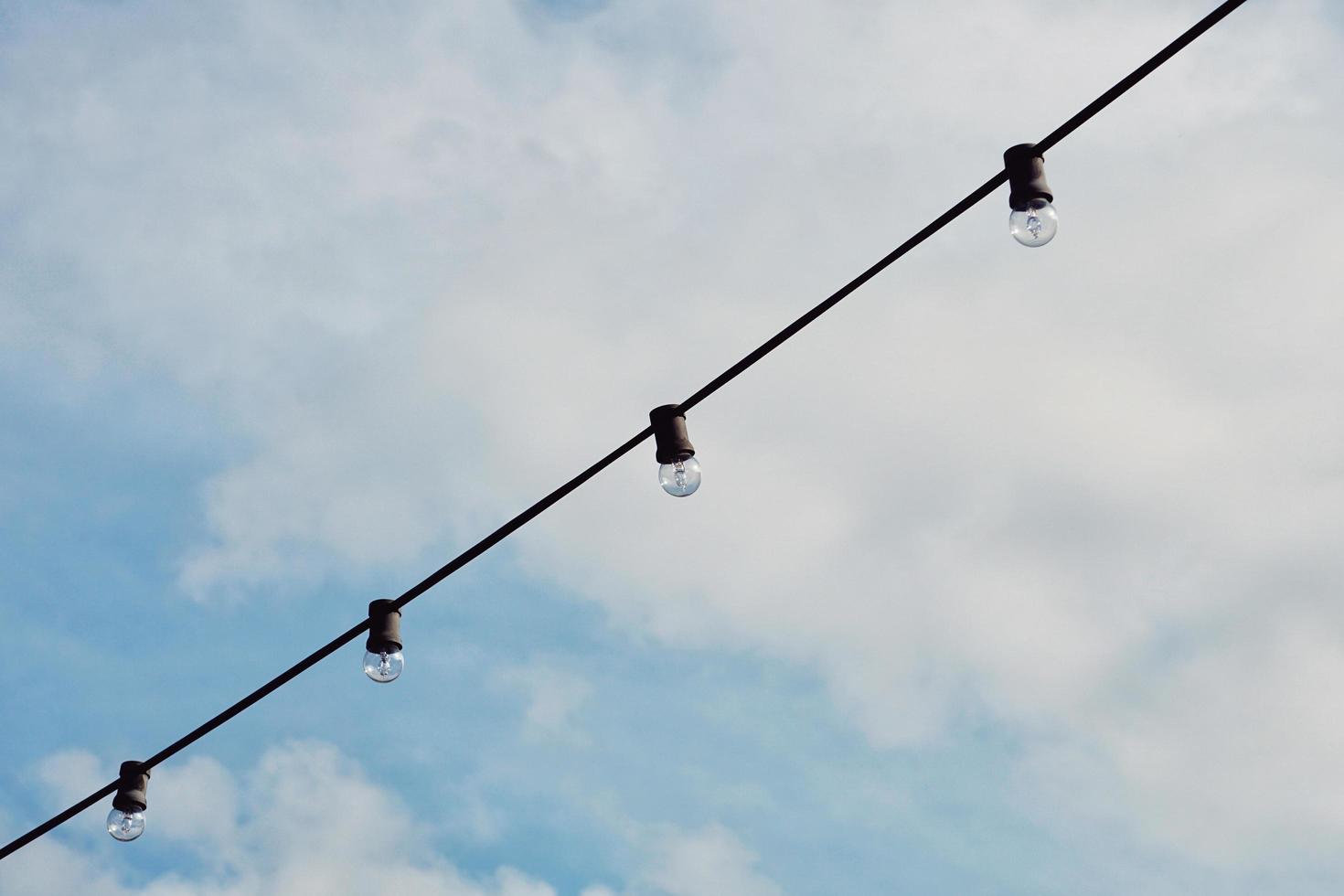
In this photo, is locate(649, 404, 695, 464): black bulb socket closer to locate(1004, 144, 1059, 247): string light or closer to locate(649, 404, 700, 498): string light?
locate(649, 404, 700, 498): string light

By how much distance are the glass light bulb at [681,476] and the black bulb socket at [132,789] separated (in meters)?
3.11

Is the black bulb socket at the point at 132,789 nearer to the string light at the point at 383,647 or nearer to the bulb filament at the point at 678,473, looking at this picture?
the string light at the point at 383,647

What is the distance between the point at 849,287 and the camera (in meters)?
5.76

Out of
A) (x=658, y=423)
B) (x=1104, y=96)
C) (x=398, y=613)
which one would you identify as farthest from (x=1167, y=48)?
(x=398, y=613)

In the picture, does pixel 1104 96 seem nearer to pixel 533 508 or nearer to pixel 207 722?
pixel 533 508

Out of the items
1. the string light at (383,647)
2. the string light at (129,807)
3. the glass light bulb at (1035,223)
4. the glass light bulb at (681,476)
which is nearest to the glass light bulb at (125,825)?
the string light at (129,807)

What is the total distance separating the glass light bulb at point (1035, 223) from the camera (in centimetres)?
571

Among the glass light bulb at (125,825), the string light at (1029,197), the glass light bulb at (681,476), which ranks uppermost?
the string light at (1029,197)

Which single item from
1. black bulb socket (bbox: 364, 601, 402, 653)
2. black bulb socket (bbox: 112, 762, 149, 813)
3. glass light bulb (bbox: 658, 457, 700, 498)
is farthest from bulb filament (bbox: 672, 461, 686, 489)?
black bulb socket (bbox: 112, 762, 149, 813)

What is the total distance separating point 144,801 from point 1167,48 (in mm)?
5620

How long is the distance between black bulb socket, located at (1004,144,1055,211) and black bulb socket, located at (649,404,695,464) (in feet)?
4.95

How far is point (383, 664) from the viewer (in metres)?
7.25

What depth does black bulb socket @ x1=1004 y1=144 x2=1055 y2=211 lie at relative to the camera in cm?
569

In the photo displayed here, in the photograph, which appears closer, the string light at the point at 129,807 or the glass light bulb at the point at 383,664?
the glass light bulb at the point at 383,664
